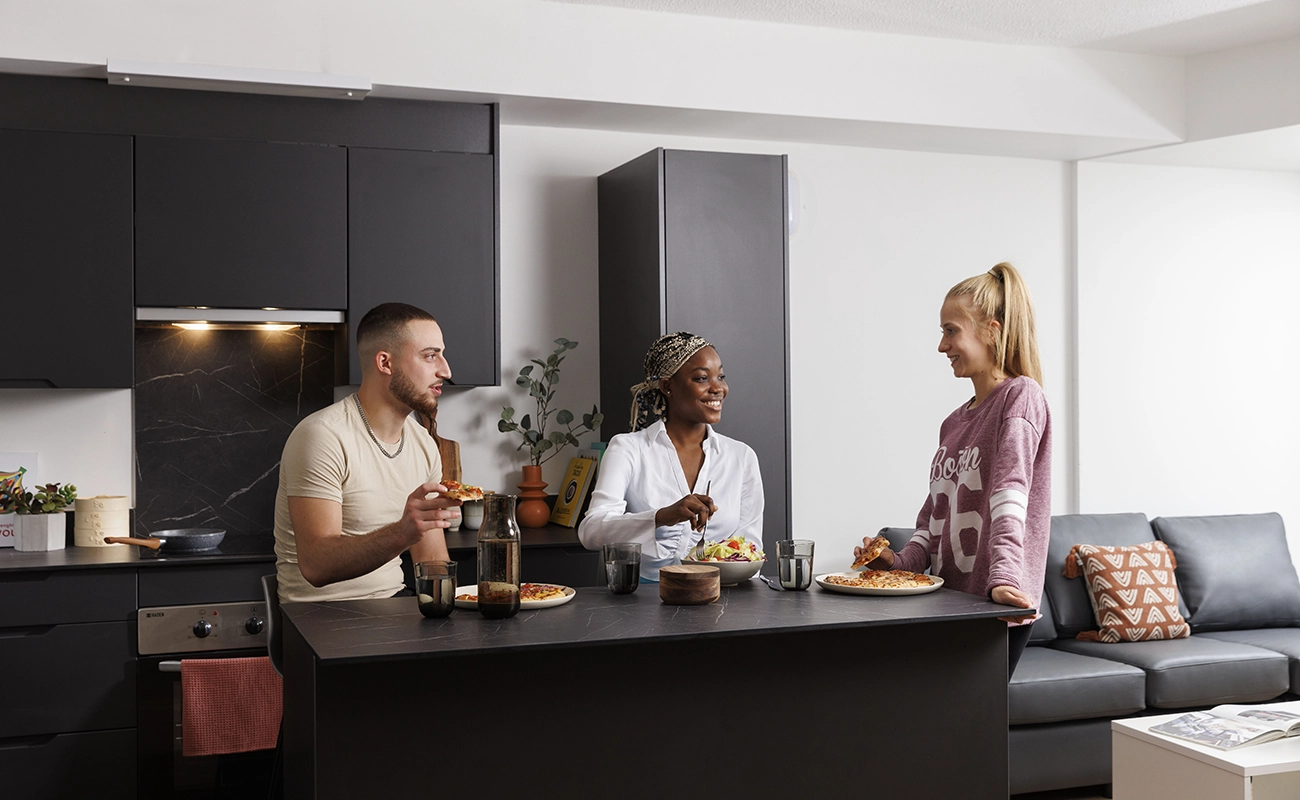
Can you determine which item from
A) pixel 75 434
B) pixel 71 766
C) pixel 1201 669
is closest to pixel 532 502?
pixel 75 434

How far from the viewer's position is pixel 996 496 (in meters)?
2.54

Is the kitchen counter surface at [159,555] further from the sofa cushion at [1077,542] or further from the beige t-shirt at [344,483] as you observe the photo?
the sofa cushion at [1077,542]

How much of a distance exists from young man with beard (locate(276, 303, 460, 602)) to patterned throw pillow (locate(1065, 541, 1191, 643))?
274 centimetres

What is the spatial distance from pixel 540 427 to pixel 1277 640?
2.84 m

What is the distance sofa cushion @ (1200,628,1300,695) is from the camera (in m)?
4.26

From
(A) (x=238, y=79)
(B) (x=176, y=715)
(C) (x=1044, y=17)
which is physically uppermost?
(C) (x=1044, y=17)

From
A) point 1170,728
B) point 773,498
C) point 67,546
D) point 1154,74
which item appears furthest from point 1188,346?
point 67,546

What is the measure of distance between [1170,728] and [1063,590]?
1.60m

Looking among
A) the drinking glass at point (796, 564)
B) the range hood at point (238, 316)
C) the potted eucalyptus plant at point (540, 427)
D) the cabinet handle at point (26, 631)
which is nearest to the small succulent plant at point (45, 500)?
the cabinet handle at point (26, 631)

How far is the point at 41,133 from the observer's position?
356 centimetres

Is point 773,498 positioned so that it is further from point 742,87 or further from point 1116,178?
point 1116,178

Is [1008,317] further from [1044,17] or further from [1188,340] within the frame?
[1188,340]

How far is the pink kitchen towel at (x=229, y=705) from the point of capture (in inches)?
133

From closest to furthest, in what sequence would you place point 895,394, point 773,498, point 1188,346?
point 773,498 < point 895,394 < point 1188,346
